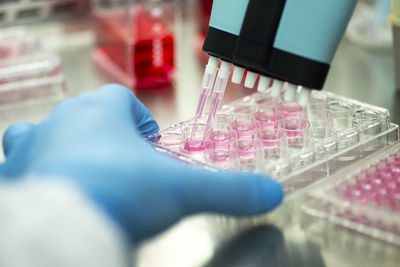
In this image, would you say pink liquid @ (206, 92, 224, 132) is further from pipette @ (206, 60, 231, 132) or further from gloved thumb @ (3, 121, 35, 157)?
gloved thumb @ (3, 121, 35, 157)

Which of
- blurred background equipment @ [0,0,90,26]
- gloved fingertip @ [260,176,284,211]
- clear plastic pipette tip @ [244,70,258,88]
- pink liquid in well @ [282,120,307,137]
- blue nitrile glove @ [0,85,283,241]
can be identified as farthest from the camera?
blurred background equipment @ [0,0,90,26]

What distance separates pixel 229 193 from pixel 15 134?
0.33m

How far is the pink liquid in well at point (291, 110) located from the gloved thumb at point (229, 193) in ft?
1.00

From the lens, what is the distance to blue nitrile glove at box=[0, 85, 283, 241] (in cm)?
64

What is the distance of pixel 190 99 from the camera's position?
4.61 ft

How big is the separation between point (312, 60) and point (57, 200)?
406 millimetres

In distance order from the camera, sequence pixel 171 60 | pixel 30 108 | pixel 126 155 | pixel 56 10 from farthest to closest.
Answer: pixel 56 10 < pixel 171 60 < pixel 30 108 < pixel 126 155

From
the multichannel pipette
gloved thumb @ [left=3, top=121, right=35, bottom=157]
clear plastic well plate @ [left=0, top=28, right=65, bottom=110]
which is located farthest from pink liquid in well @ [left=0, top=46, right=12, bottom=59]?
the multichannel pipette

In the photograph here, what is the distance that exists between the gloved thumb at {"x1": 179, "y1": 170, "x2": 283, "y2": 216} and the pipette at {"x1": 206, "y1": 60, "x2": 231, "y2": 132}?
214 millimetres

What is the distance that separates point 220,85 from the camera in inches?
37.2

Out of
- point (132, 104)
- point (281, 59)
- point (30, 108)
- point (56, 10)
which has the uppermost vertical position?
point (281, 59)

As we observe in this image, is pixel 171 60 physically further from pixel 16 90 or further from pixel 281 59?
pixel 281 59

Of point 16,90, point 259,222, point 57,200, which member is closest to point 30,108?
point 16,90

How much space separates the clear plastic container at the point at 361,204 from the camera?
79cm
